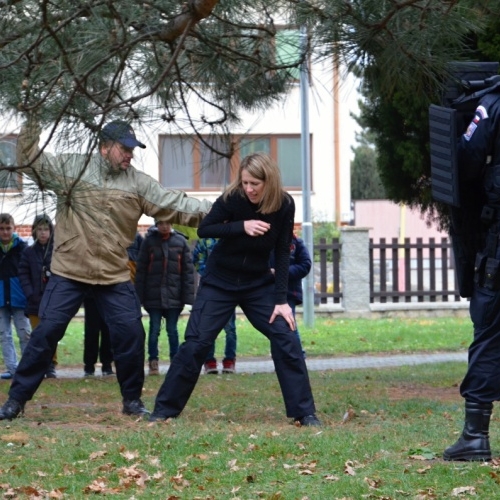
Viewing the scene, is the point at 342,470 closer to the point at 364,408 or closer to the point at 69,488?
the point at 69,488

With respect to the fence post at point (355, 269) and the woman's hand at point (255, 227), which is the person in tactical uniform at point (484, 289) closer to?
the woman's hand at point (255, 227)

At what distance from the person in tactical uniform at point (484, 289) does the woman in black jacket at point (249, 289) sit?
1.97 meters

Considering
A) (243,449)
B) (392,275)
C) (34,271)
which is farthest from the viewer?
(392,275)

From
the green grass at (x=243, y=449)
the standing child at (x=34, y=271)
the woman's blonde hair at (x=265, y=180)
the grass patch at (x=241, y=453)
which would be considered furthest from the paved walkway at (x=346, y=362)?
the woman's blonde hair at (x=265, y=180)

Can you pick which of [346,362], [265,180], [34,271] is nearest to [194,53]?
[265,180]

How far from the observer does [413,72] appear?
765 cm

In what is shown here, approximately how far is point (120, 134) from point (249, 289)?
1.54m

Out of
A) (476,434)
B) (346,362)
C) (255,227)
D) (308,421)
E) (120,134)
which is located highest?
(120,134)

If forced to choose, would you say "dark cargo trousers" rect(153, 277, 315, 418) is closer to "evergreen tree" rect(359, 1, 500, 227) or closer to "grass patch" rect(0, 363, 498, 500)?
"grass patch" rect(0, 363, 498, 500)

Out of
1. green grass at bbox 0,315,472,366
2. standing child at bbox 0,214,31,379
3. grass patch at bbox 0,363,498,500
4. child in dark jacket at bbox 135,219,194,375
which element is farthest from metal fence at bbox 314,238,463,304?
grass patch at bbox 0,363,498,500

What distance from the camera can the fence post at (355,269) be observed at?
2166 cm

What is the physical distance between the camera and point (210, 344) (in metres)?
7.70

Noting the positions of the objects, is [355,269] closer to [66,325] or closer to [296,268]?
[296,268]

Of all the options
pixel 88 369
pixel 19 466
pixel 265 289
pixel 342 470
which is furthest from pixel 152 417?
pixel 88 369
